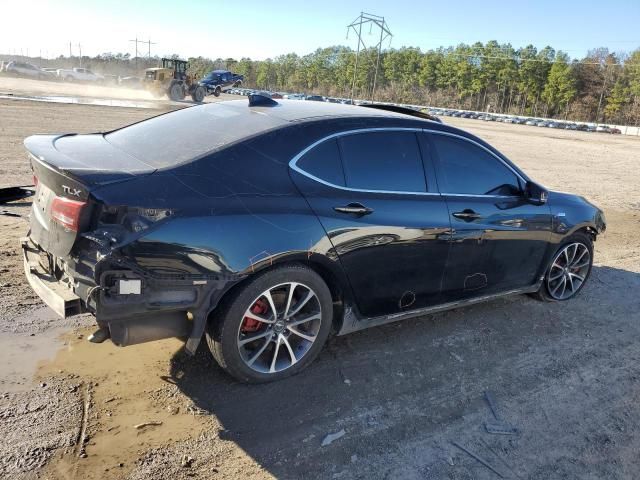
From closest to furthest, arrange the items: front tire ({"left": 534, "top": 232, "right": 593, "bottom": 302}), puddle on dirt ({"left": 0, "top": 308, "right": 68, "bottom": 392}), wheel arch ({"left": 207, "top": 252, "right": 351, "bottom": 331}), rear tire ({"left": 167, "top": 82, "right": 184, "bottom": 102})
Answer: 1. wheel arch ({"left": 207, "top": 252, "right": 351, "bottom": 331})
2. puddle on dirt ({"left": 0, "top": 308, "right": 68, "bottom": 392})
3. front tire ({"left": 534, "top": 232, "right": 593, "bottom": 302})
4. rear tire ({"left": 167, "top": 82, "right": 184, "bottom": 102})

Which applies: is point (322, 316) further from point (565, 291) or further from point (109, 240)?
point (565, 291)

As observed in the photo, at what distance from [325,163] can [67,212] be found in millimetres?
1611

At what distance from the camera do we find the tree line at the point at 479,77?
89.2 metres

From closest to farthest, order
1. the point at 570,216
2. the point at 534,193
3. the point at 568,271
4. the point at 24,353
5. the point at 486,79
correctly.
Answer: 1. the point at 24,353
2. the point at 534,193
3. the point at 570,216
4. the point at 568,271
5. the point at 486,79

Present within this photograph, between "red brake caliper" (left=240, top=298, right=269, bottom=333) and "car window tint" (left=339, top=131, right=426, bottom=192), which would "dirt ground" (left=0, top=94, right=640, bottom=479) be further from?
"car window tint" (left=339, top=131, right=426, bottom=192)

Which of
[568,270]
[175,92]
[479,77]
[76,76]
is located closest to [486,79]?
[479,77]

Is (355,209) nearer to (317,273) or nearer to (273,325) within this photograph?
(317,273)

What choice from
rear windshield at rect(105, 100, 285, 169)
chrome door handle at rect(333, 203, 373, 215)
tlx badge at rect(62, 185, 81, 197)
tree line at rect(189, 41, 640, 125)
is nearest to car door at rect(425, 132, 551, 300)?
chrome door handle at rect(333, 203, 373, 215)

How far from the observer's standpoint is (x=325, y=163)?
3520 mm

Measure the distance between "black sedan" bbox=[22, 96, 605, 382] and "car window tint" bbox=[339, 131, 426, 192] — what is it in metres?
0.01

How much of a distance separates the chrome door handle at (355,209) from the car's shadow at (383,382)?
1.12m

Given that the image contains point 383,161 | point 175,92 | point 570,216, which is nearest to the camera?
point 383,161

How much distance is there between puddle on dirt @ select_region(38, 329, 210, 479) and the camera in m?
2.69

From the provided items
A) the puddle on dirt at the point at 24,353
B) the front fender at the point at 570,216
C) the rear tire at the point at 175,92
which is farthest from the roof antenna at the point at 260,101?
the rear tire at the point at 175,92
